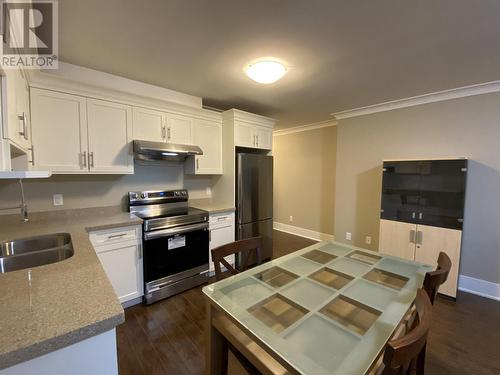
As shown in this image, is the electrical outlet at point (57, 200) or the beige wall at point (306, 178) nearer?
the electrical outlet at point (57, 200)

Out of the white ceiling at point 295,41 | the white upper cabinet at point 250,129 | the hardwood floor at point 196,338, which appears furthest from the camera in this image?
the white upper cabinet at point 250,129

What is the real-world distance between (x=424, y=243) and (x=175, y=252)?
2.93 m

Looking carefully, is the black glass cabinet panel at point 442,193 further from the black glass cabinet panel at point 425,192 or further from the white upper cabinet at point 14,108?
the white upper cabinet at point 14,108

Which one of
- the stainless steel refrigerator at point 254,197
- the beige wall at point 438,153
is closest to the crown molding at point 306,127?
the beige wall at point 438,153

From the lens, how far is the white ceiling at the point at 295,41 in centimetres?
142

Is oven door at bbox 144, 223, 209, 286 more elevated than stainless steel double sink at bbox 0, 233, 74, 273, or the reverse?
stainless steel double sink at bbox 0, 233, 74, 273

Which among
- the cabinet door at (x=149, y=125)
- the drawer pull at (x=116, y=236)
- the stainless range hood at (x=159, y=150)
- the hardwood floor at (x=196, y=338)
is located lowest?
the hardwood floor at (x=196, y=338)

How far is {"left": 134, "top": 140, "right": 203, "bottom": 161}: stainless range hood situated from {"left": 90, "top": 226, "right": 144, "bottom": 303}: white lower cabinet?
2.74 feet

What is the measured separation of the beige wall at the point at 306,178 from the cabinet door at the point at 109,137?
347cm

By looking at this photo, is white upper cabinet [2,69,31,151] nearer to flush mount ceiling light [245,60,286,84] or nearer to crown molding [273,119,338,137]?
A: flush mount ceiling light [245,60,286,84]

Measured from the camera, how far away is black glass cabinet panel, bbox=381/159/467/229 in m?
2.53

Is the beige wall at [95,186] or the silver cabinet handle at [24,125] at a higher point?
the silver cabinet handle at [24,125]

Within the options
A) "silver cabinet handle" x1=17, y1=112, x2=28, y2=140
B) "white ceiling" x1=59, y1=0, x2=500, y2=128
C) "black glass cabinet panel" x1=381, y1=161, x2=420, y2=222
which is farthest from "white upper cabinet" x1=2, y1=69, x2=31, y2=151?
"black glass cabinet panel" x1=381, y1=161, x2=420, y2=222

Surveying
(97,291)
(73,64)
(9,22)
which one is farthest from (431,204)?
(73,64)
